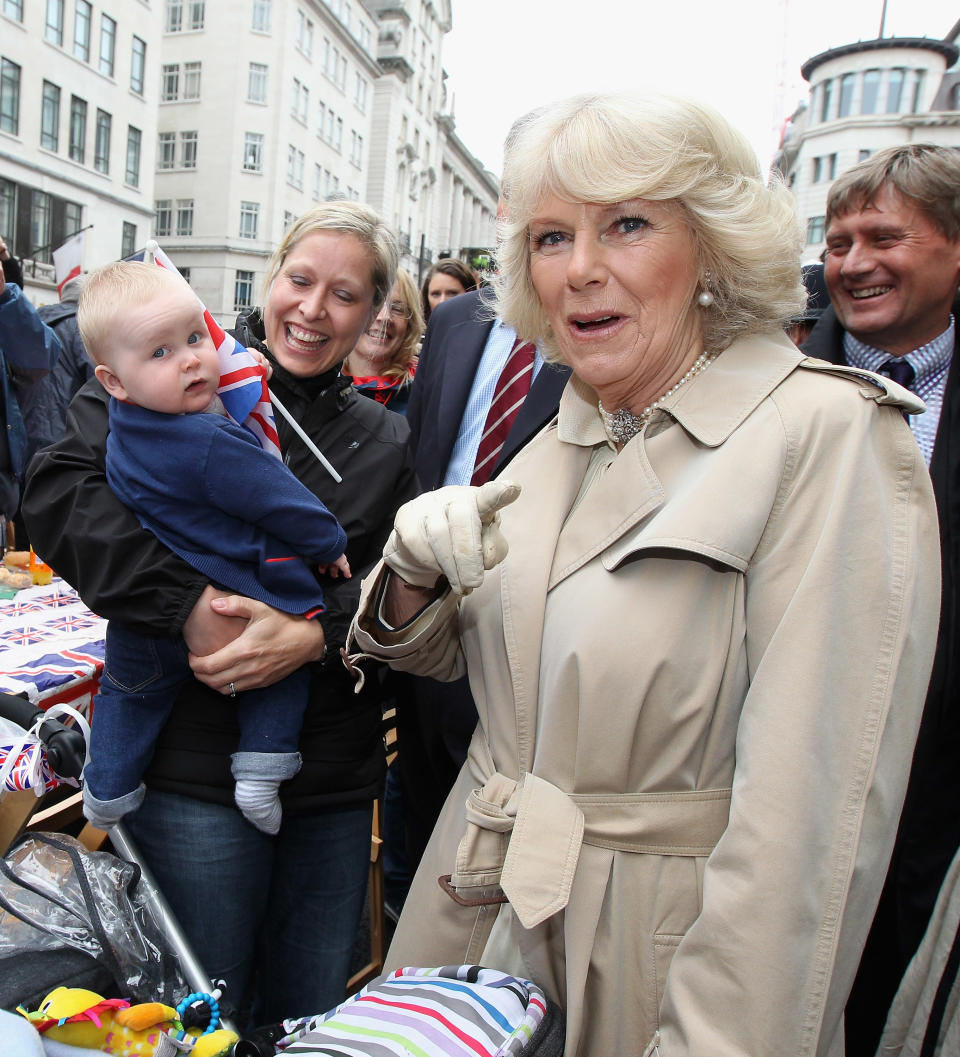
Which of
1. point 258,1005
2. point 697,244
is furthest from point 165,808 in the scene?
point 697,244

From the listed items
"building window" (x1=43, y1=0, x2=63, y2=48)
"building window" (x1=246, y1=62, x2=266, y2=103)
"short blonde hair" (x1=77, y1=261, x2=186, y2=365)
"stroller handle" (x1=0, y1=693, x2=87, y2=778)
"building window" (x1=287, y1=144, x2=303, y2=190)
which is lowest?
"stroller handle" (x1=0, y1=693, x2=87, y2=778)

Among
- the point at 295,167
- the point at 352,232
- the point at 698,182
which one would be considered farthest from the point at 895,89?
the point at 698,182

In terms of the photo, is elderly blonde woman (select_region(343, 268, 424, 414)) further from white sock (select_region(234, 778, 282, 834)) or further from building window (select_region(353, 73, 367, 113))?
building window (select_region(353, 73, 367, 113))

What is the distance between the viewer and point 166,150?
141 feet

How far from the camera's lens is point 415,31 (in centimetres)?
5581

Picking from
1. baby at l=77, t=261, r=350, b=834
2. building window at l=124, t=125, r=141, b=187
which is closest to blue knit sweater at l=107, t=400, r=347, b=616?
baby at l=77, t=261, r=350, b=834

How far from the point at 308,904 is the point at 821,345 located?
2.38 metres

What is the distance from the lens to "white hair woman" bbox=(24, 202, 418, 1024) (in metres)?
1.82

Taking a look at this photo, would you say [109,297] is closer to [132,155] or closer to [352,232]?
[352,232]

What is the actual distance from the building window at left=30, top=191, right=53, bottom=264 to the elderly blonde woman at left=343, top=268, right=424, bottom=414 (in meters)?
29.2

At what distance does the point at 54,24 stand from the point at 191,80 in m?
15.5

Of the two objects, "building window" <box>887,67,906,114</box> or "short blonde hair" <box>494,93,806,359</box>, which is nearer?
"short blonde hair" <box>494,93,806,359</box>

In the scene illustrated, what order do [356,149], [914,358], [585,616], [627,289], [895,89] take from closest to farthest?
[585,616], [627,289], [914,358], [895,89], [356,149]

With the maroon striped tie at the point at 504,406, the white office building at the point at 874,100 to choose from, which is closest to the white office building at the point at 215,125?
the white office building at the point at 874,100
